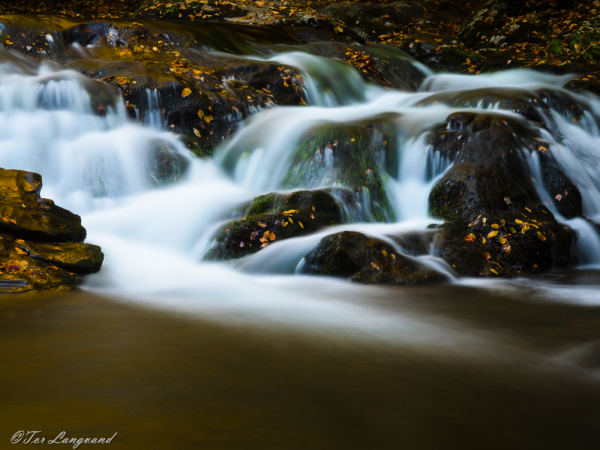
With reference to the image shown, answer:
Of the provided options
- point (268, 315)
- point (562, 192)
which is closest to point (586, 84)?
point (562, 192)

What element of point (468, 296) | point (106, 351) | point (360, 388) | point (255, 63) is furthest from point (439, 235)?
point (255, 63)

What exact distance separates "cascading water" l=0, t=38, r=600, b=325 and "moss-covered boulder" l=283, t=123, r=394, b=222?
0.04 meters

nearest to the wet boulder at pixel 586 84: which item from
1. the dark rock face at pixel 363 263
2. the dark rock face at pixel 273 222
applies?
the dark rock face at pixel 273 222

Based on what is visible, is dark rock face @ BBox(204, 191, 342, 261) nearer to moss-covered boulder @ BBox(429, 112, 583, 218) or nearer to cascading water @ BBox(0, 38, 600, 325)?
cascading water @ BBox(0, 38, 600, 325)

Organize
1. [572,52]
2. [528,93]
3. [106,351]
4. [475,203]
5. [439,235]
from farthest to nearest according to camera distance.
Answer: [572,52] < [528,93] < [475,203] < [439,235] < [106,351]

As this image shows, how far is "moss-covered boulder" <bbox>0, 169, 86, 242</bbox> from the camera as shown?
14.4 ft

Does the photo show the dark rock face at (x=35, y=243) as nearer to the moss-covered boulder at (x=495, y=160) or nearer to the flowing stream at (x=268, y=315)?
the flowing stream at (x=268, y=315)

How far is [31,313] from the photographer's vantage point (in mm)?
3326

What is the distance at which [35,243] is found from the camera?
14.3 feet

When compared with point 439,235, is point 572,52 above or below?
above

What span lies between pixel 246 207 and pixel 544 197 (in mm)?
3759

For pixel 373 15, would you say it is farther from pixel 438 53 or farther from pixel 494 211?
pixel 494 211

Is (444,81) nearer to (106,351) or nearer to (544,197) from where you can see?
(544,197)

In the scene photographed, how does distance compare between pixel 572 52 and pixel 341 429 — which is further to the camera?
pixel 572 52
